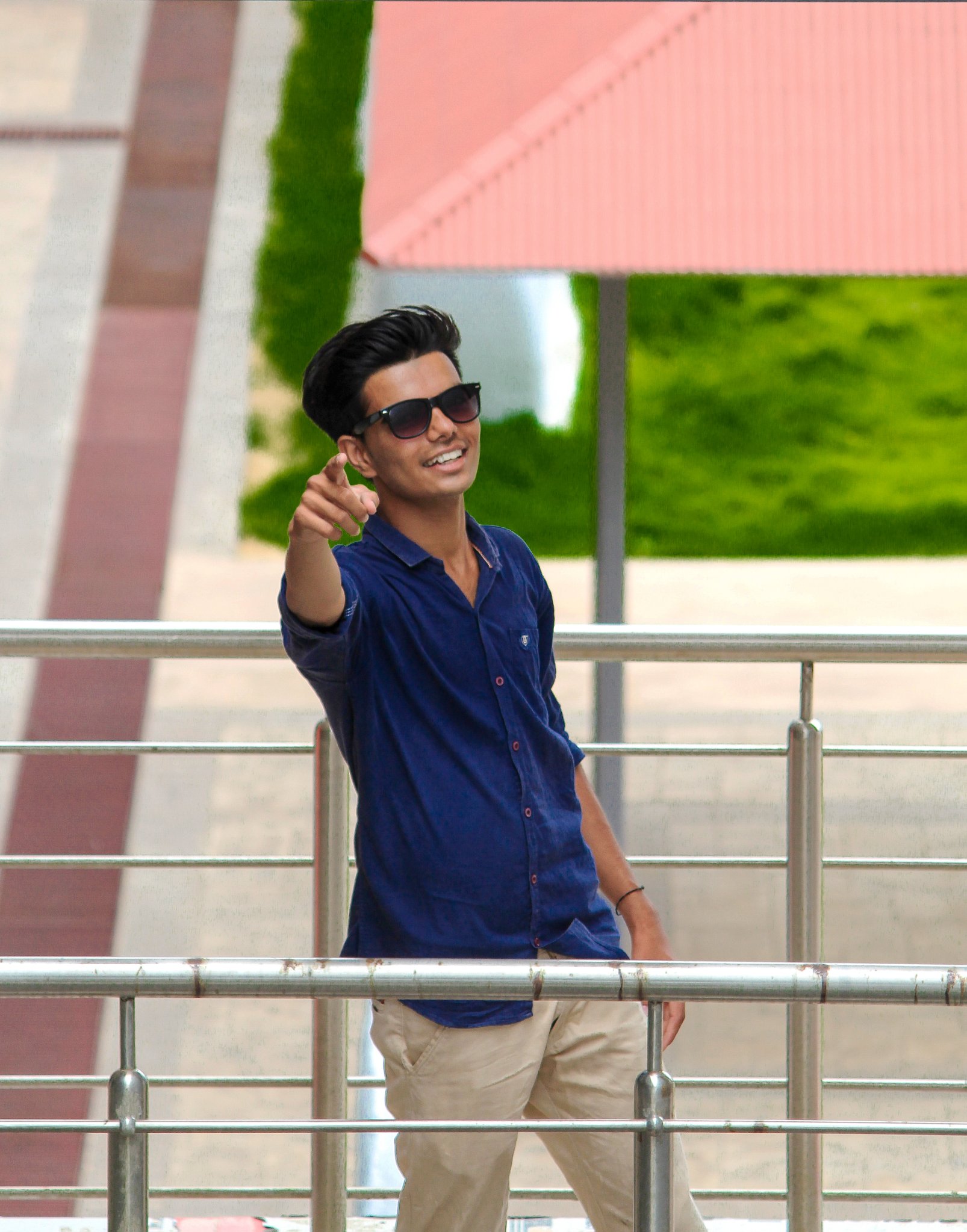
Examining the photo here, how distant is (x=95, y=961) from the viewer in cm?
197

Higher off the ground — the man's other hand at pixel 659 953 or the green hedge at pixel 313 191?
the green hedge at pixel 313 191

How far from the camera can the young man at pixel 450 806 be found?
2.33 m

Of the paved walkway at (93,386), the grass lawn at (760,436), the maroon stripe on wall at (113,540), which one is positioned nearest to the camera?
the maroon stripe on wall at (113,540)

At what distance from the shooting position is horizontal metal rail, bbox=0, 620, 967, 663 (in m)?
3.03

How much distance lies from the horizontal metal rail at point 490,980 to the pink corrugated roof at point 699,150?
3228 millimetres

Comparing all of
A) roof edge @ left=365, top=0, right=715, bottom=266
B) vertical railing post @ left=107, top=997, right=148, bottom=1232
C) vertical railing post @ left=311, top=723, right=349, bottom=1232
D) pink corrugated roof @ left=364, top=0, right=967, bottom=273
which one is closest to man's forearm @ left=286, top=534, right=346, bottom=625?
vertical railing post @ left=107, top=997, right=148, bottom=1232

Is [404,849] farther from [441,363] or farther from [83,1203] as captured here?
[83,1203]

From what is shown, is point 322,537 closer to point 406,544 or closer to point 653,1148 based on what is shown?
point 406,544

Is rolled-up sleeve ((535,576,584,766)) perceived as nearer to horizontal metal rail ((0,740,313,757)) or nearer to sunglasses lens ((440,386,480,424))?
sunglasses lens ((440,386,480,424))

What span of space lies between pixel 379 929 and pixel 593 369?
10475 millimetres

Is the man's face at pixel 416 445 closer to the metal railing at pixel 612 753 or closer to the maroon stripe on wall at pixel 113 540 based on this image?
the metal railing at pixel 612 753

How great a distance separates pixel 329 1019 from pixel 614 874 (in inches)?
27.9

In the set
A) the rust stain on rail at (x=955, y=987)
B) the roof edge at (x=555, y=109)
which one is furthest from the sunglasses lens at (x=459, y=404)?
the roof edge at (x=555, y=109)

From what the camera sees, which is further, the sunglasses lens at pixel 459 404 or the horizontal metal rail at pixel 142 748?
the horizontal metal rail at pixel 142 748
